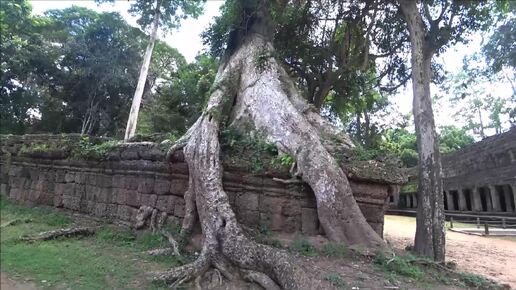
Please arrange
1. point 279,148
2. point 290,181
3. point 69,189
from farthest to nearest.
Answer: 1. point 69,189
2. point 279,148
3. point 290,181

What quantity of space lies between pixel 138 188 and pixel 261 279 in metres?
3.31

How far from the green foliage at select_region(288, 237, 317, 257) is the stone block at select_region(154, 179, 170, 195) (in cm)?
223

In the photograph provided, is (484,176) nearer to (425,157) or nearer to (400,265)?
(425,157)

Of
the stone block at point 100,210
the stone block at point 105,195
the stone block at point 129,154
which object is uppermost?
the stone block at point 129,154

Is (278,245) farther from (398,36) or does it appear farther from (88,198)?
(398,36)

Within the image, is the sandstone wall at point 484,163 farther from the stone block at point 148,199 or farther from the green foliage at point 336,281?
the stone block at point 148,199

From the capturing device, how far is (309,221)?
5.18 metres

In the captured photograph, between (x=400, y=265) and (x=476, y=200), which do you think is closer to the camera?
(x=400, y=265)

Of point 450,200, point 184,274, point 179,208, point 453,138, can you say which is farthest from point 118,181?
point 453,138

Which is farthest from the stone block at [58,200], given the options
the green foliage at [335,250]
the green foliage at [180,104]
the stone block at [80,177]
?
the green foliage at [180,104]

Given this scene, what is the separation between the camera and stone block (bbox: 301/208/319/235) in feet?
16.9

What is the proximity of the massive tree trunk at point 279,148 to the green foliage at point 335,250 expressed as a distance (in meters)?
0.13

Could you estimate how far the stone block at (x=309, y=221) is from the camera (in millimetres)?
5152

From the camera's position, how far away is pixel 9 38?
1395 centimetres
